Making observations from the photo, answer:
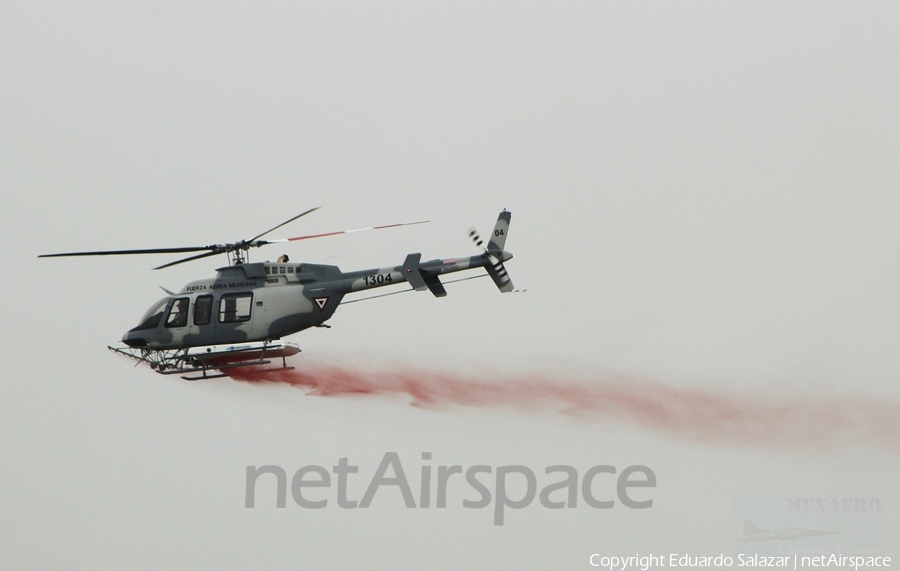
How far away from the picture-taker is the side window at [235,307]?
32.1m

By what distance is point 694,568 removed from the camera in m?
54.0

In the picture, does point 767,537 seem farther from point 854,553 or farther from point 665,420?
point 665,420

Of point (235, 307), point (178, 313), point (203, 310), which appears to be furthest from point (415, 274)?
point (178, 313)

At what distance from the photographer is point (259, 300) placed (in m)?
32.1

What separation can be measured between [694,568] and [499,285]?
85.1ft

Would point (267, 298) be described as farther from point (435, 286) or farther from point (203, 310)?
point (435, 286)

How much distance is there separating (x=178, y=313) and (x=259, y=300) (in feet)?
6.78

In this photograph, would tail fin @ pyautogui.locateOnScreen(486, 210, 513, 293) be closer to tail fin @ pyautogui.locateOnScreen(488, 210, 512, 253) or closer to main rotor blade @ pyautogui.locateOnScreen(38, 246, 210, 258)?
tail fin @ pyautogui.locateOnScreen(488, 210, 512, 253)

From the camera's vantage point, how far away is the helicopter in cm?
3192

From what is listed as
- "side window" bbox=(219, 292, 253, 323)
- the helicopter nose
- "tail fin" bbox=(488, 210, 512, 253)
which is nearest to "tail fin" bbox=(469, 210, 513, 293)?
"tail fin" bbox=(488, 210, 512, 253)

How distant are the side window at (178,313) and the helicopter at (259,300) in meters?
0.02

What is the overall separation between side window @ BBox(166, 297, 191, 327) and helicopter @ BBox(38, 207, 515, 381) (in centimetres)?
2

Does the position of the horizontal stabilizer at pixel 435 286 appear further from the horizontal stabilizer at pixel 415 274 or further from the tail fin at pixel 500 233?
the tail fin at pixel 500 233

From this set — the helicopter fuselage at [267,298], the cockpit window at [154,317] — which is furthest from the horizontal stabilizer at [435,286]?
the cockpit window at [154,317]
